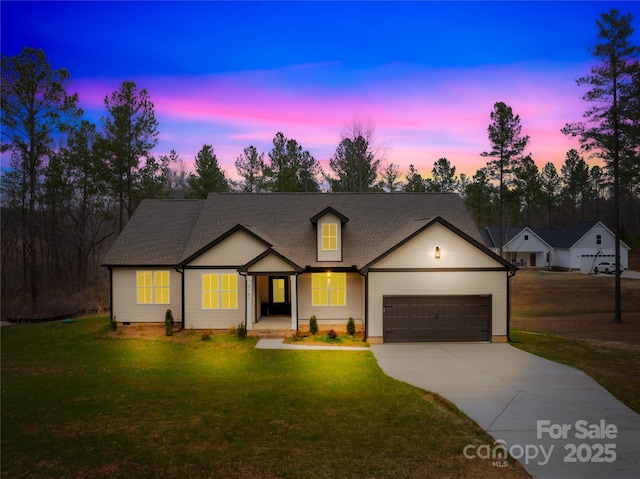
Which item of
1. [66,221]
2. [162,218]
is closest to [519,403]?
[162,218]

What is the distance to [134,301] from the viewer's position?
1844cm

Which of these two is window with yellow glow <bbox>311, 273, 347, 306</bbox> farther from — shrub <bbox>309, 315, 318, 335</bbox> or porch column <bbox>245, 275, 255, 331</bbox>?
porch column <bbox>245, 275, 255, 331</bbox>

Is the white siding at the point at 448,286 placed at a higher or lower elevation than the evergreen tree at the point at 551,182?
lower

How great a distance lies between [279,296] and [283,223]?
12.6ft

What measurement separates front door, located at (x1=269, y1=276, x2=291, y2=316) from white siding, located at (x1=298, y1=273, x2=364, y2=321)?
6.04ft

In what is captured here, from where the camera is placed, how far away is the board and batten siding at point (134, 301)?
18.3 meters

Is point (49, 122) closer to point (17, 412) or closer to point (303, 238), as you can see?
point (303, 238)

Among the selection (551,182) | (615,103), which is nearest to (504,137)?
(615,103)

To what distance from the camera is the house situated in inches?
653

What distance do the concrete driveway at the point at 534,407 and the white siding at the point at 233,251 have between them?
Result: 700 cm

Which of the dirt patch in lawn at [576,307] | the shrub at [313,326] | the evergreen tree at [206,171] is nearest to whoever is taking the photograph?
the shrub at [313,326]

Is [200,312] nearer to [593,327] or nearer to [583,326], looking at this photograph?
[583,326]

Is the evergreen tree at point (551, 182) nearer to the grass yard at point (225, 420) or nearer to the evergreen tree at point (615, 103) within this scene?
the evergreen tree at point (615, 103)

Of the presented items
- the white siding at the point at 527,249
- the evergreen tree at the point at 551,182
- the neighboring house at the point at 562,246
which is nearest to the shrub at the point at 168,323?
the neighboring house at the point at 562,246
